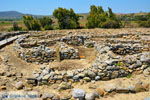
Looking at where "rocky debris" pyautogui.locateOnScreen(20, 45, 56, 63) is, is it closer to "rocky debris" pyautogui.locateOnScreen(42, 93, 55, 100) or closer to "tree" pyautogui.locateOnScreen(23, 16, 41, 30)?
"rocky debris" pyautogui.locateOnScreen(42, 93, 55, 100)

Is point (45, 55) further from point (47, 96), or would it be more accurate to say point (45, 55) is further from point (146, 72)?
point (146, 72)

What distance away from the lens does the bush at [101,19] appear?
2686 centimetres

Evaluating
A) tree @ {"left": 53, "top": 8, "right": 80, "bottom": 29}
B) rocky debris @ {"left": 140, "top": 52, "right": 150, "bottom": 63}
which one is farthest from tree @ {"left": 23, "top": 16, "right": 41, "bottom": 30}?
rocky debris @ {"left": 140, "top": 52, "right": 150, "bottom": 63}

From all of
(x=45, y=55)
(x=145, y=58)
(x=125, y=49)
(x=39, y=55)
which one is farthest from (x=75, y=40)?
(x=145, y=58)

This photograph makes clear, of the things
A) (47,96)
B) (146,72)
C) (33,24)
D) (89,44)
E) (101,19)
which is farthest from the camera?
(33,24)

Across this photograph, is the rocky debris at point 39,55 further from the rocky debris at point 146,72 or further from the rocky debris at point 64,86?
the rocky debris at point 146,72

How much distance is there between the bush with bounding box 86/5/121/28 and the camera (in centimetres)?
2686

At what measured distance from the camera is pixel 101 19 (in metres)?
29.2

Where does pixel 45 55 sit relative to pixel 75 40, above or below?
below

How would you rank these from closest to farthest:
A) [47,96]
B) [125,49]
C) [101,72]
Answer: [47,96], [101,72], [125,49]

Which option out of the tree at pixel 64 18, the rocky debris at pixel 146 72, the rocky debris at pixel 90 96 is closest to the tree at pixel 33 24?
the tree at pixel 64 18

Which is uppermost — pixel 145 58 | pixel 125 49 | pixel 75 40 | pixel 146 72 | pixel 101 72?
pixel 75 40

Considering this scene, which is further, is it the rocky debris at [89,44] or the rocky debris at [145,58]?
the rocky debris at [89,44]

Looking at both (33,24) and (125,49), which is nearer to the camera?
(125,49)
